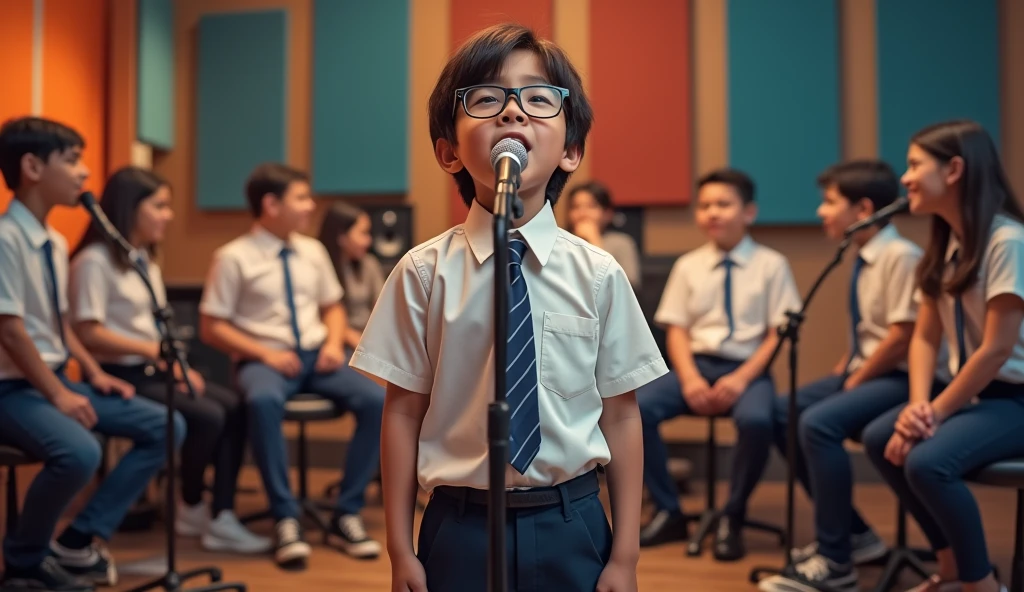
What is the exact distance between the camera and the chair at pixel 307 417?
326cm

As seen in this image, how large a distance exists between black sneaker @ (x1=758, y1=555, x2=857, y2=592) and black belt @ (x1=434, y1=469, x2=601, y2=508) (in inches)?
61.1

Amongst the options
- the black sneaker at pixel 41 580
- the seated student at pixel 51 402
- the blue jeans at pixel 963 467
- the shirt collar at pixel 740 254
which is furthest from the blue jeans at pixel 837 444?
the black sneaker at pixel 41 580

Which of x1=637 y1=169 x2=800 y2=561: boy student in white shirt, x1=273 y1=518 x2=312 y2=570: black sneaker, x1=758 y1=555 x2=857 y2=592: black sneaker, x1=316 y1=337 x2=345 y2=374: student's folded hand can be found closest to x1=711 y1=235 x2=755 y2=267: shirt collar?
x1=637 y1=169 x2=800 y2=561: boy student in white shirt

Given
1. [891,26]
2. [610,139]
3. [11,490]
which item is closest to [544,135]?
[11,490]

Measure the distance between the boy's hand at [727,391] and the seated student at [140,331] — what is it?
65.0 inches

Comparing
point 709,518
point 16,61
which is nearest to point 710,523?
point 709,518

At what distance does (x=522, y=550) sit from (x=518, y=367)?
0.83ft

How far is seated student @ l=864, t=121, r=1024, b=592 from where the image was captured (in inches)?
86.4

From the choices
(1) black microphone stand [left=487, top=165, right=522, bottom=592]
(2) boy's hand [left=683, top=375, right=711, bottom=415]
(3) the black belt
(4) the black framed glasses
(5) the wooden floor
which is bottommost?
(5) the wooden floor

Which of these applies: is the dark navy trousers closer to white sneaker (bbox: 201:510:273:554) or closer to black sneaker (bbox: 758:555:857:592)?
black sneaker (bbox: 758:555:857:592)

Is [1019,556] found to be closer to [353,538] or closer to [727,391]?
[727,391]

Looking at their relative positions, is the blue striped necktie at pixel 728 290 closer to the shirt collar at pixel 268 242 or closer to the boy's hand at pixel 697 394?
the boy's hand at pixel 697 394

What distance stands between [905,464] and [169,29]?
4396mm

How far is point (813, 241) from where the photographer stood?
4.38m
